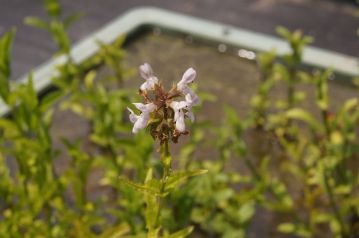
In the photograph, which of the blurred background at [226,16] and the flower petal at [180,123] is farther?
the blurred background at [226,16]

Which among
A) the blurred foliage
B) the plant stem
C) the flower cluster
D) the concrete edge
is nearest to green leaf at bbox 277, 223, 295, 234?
the blurred foliage

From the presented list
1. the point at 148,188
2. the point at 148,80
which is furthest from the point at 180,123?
the point at 148,188

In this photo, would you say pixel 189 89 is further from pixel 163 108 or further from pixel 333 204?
pixel 333 204

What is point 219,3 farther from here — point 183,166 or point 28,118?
point 28,118

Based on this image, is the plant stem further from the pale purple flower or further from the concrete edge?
the pale purple flower

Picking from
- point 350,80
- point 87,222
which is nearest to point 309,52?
point 350,80

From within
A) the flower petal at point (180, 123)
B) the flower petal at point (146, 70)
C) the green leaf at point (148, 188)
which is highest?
the flower petal at point (146, 70)

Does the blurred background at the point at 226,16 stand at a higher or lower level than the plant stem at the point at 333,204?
higher

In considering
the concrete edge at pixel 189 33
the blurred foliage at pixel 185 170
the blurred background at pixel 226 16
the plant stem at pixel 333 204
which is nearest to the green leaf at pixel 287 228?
the blurred foliage at pixel 185 170

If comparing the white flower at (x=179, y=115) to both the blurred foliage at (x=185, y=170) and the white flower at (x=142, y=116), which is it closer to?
the white flower at (x=142, y=116)
